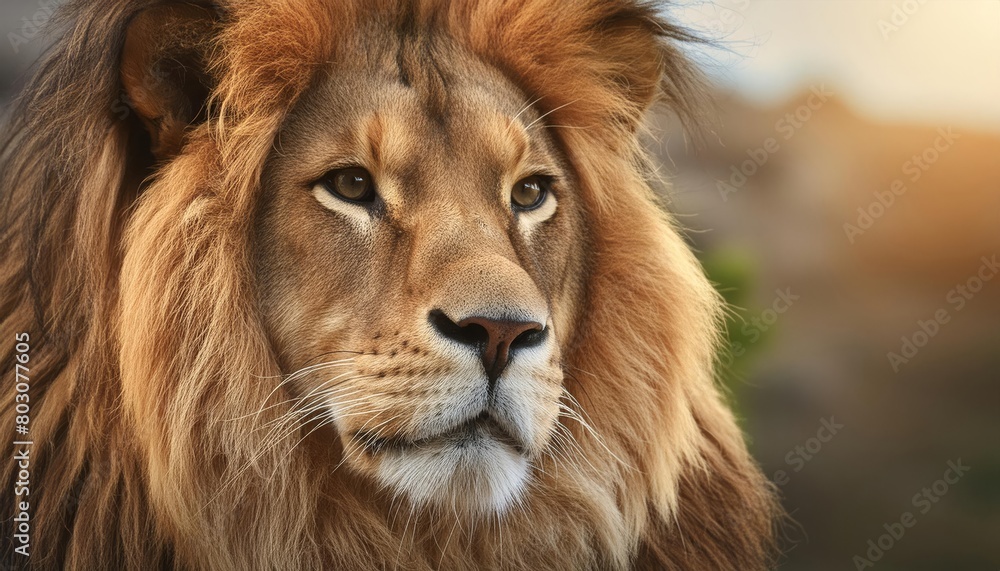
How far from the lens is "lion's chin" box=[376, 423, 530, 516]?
1.70 m

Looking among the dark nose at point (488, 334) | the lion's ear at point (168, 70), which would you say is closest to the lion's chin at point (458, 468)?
the dark nose at point (488, 334)

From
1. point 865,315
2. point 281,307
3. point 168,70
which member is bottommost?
point 281,307

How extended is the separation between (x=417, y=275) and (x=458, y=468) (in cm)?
38

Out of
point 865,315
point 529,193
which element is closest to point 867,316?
point 865,315

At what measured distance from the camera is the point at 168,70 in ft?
5.99

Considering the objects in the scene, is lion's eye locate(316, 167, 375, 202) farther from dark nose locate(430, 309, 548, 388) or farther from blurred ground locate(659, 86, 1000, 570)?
blurred ground locate(659, 86, 1000, 570)

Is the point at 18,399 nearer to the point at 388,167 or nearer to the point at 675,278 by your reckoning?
the point at 388,167

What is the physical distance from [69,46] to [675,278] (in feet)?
Answer: 4.79

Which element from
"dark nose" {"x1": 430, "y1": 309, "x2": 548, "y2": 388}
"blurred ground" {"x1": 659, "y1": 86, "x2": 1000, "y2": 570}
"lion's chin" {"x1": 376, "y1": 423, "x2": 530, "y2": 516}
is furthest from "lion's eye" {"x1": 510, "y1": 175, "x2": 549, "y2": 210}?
"blurred ground" {"x1": 659, "y1": 86, "x2": 1000, "y2": 570}

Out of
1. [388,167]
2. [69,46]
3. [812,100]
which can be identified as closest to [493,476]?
[388,167]

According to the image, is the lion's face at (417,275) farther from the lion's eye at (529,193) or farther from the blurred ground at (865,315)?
the blurred ground at (865,315)

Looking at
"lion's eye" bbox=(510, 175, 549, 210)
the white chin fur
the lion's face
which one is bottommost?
the white chin fur

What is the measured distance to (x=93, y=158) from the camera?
1793 mm

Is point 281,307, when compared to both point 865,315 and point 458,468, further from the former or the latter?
point 865,315
